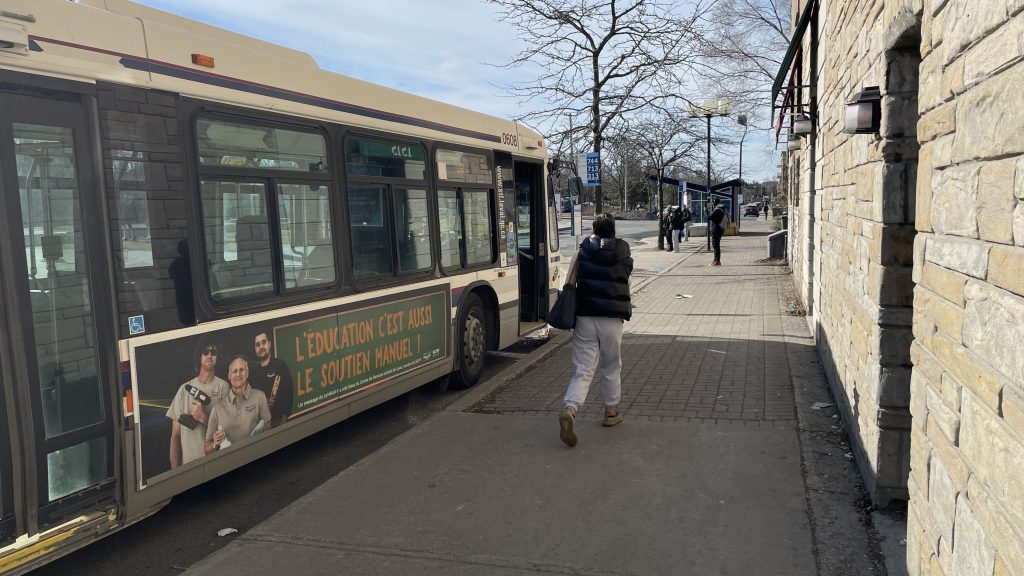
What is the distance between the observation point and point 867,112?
14.0ft

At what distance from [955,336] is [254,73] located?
4475 mm

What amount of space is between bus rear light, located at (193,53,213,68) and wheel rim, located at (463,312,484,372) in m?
3.95

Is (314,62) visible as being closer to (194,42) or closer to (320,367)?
(194,42)

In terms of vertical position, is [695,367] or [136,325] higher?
[136,325]

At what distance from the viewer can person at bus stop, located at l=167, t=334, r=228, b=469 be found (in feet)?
14.4

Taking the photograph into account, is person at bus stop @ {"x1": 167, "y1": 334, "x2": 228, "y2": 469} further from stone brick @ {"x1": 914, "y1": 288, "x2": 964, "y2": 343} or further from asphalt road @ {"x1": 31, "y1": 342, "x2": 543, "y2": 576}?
stone brick @ {"x1": 914, "y1": 288, "x2": 964, "y2": 343}

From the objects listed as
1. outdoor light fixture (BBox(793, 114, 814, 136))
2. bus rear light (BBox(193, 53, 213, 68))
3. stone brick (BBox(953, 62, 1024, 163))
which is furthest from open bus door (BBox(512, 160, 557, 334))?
stone brick (BBox(953, 62, 1024, 163))

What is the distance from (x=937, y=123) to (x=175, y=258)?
3.97 m

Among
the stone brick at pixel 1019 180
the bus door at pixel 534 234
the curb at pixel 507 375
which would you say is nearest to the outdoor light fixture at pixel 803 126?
the bus door at pixel 534 234

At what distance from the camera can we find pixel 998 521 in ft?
6.95

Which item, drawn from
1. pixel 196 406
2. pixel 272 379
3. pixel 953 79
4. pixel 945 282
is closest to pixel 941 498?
pixel 945 282

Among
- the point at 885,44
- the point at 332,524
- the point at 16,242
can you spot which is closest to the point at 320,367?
the point at 332,524

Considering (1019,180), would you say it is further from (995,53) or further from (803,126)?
(803,126)

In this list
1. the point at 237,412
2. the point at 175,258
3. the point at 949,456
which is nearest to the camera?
the point at 949,456
